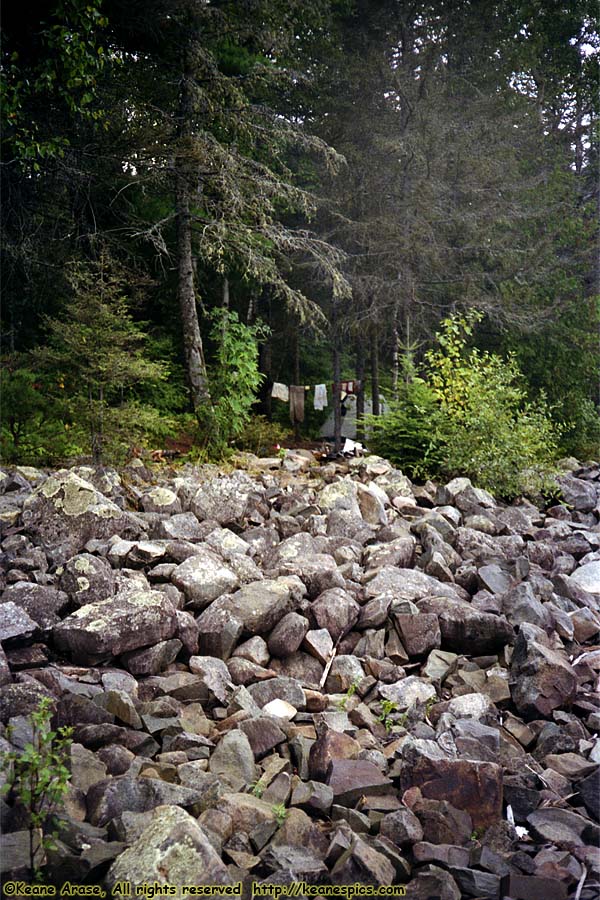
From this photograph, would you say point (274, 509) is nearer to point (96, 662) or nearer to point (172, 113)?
point (96, 662)

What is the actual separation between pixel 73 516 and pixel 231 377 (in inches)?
254

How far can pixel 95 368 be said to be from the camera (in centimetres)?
668

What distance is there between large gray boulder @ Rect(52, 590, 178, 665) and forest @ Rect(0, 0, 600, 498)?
3838mm

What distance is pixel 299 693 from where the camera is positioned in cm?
288

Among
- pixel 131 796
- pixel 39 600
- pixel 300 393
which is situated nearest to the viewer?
pixel 131 796

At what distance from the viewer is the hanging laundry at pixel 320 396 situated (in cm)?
1378

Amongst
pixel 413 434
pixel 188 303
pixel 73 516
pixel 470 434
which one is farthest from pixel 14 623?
pixel 188 303

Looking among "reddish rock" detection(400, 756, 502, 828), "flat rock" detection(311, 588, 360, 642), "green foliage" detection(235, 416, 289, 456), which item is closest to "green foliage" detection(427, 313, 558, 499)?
"green foliage" detection(235, 416, 289, 456)

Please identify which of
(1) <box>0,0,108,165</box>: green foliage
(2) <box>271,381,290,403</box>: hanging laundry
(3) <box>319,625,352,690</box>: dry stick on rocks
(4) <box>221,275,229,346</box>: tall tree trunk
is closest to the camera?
(3) <box>319,625,352,690</box>: dry stick on rocks

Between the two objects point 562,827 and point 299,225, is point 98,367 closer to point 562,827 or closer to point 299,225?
point 562,827

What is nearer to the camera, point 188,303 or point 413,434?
point 413,434

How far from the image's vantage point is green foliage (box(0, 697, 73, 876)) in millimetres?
1715

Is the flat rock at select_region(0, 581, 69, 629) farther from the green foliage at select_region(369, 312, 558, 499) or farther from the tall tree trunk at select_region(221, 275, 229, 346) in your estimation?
the tall tree trunk at select_region(221, 275, 229, 346)

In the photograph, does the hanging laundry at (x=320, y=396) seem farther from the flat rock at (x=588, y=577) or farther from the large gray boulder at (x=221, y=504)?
the flat rock at (x=588, y=577)
